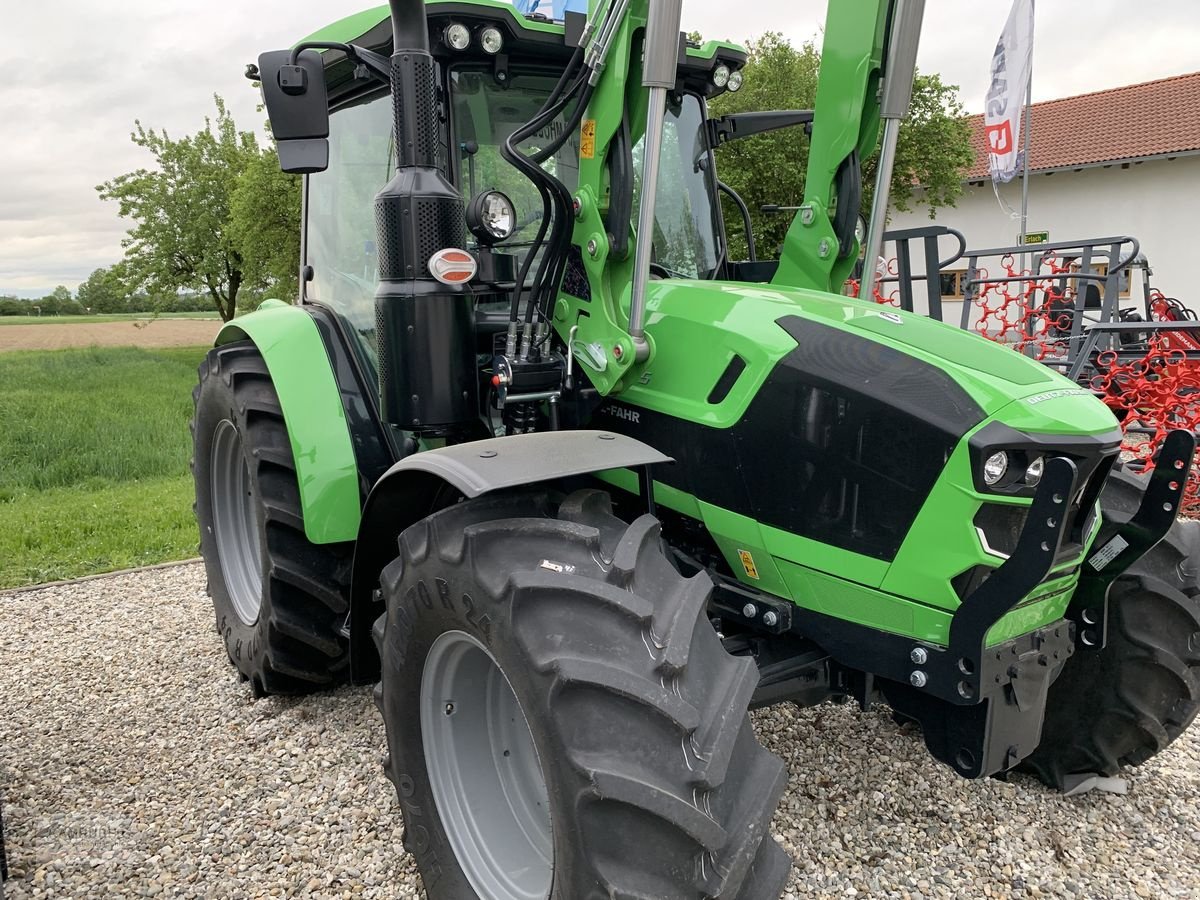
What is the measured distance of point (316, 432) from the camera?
3182 mm

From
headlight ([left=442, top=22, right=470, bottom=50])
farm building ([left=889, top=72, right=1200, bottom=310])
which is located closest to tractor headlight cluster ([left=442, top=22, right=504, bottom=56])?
headlight ([left=442, top=22, right=470, bottom=50])

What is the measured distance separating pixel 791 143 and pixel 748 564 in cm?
1302

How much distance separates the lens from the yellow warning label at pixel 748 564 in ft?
7.83

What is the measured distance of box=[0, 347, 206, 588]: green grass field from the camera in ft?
21.0

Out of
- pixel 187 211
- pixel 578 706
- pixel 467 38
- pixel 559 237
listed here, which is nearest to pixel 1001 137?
pixel 467 38

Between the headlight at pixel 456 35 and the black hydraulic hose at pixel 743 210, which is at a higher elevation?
the headlight at pixel 456 35

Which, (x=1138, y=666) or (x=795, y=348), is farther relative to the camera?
(x=1138, y=666)

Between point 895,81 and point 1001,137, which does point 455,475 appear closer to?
point 895,81

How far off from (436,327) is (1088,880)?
2571 millimetres

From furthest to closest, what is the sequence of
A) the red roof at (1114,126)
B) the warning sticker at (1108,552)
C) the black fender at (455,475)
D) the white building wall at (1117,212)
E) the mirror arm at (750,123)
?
the red roof at (1114,126) → the white building wall at (1117,212) → the mirror arm at (750,123) → the warning sticker at (1108,552) → the black fender at (455,475)

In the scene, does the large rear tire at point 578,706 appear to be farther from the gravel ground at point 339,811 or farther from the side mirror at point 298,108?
the side mirror at point 298,108

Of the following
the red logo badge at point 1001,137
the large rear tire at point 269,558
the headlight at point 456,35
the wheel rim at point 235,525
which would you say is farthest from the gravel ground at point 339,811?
the red logo badge at point 1001,137

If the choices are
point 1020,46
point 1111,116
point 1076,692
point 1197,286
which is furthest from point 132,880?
point 1111,116

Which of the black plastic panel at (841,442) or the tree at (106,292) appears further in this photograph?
the tree at (106,292)
